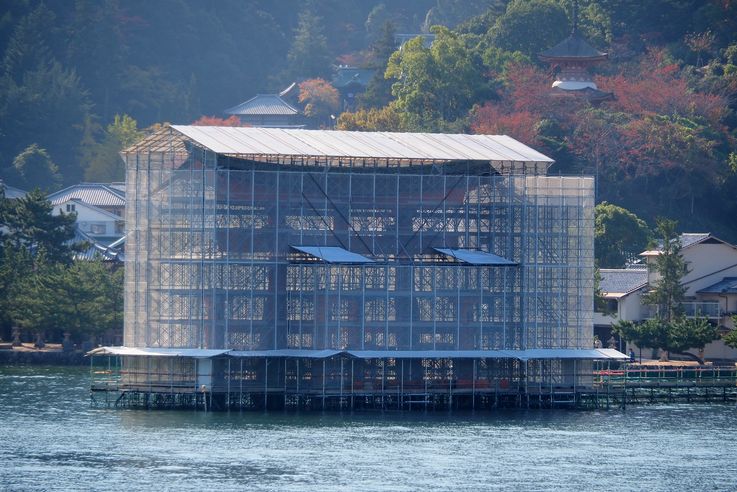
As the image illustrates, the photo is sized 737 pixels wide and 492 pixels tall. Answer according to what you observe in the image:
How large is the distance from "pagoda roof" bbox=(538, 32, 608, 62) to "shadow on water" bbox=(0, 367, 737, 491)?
53.7 metres

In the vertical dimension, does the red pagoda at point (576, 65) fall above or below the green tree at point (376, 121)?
above

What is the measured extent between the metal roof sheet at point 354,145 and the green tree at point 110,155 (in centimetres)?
6696

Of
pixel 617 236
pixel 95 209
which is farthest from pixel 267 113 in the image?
pixel 617 236

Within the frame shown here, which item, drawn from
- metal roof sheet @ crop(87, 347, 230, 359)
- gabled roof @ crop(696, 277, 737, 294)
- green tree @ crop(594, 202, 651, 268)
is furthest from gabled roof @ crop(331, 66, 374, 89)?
metal roof sheet @ crop(87, 347, 230, 359)

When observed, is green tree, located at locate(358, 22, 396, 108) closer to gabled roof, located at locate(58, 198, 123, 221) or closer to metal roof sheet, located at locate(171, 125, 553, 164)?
gabled roof, located at locate(58, 198, 123, 221)

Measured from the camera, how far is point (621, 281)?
98.2m

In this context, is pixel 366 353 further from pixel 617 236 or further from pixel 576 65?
pixel 576 65

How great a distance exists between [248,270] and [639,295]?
31.1 m

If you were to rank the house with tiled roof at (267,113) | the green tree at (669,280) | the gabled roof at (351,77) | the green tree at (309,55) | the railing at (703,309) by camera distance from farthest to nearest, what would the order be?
the green tree at (309,55)
the gabled roof at (351,77)
the house with tiled roof at (267,113)
the railing at (703,309)
the green tree at (669,280)

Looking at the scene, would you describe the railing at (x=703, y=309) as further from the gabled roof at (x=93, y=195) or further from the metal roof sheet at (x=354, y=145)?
the gabled roof at (x=93, y=195)

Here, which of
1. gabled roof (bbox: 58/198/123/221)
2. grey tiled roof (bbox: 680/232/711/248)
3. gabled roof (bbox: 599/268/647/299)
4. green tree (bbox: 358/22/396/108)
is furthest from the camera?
green tree (bbox: 358/22/396/108)

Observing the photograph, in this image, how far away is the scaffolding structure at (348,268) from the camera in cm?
7088

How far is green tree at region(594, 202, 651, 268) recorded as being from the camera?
4144 inches

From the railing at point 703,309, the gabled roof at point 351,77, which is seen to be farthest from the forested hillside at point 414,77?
the railing at point 703,309
